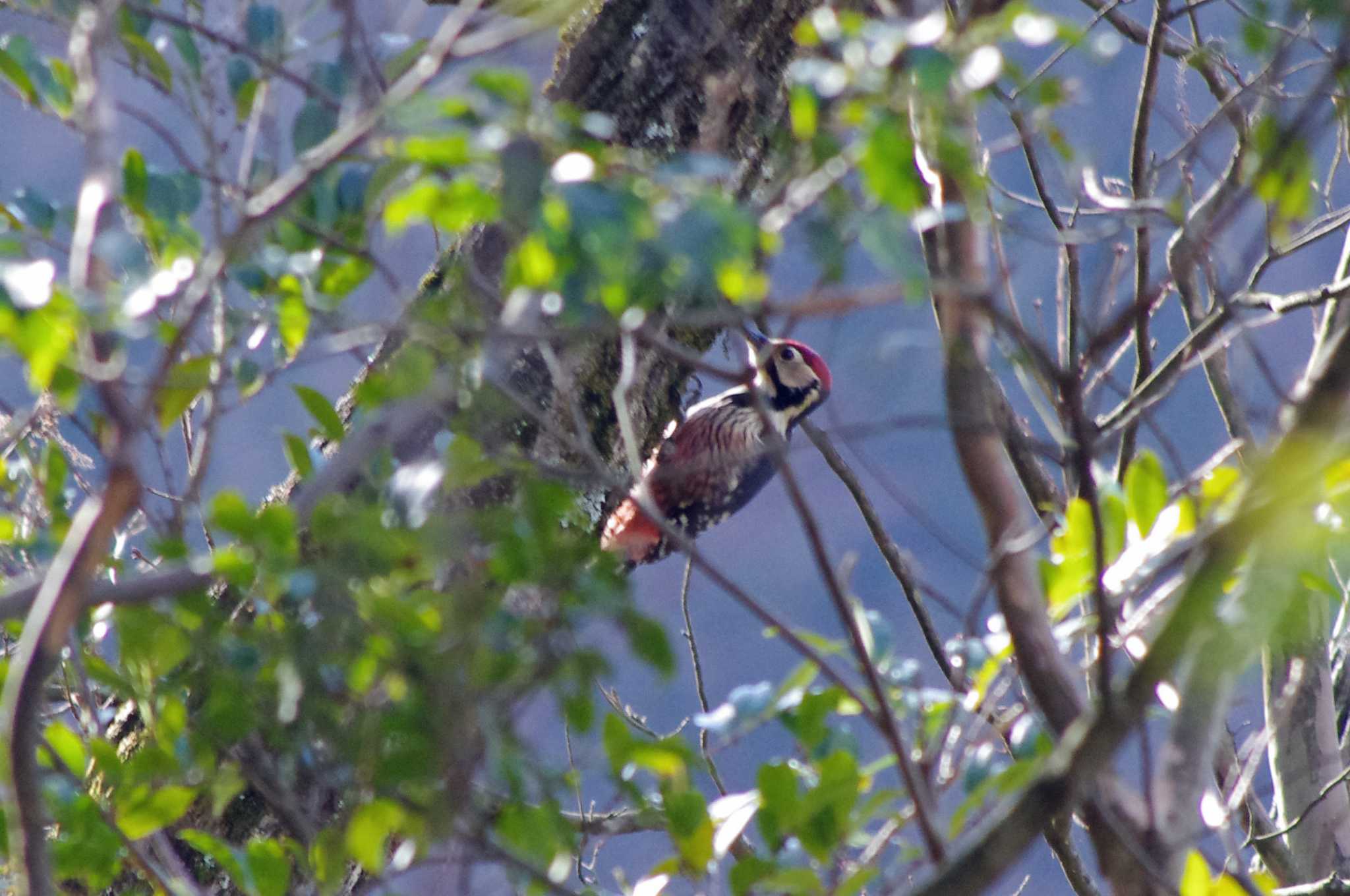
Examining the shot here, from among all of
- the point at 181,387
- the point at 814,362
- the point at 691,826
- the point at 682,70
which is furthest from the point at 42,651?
the point at 814,362

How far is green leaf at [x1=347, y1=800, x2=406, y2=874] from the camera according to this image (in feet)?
3.22

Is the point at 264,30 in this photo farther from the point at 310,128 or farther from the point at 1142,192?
the point at 1142,192

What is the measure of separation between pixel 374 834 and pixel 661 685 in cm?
23

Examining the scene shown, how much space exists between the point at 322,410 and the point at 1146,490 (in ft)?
2.62

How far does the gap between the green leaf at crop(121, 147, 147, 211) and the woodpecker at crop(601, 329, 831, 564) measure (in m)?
2.00

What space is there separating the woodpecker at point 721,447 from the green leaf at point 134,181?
6.56 ft

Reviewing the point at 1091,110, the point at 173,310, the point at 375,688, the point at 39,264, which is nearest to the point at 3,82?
the point at 173,310

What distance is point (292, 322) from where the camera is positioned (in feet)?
4.05

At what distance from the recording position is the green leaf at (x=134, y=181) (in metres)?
1.15

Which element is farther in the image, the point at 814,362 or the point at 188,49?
the point at 814,362

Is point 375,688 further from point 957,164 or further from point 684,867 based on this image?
point 957,164

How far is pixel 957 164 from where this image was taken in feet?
2.72

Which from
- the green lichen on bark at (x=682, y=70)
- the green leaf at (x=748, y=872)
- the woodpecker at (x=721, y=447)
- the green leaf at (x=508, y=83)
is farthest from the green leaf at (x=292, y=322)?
the woodpecker at (x=721, y=447)

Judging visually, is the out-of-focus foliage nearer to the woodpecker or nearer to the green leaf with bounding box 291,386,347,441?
the green leaf with bounding box 291,386,347,441
